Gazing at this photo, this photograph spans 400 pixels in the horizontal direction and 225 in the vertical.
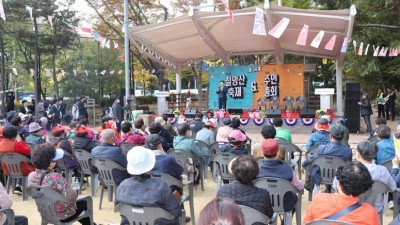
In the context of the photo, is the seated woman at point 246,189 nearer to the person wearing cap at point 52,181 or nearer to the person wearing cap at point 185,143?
the person wearing cap at point 52,181

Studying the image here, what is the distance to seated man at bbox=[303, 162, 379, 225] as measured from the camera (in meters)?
2.45

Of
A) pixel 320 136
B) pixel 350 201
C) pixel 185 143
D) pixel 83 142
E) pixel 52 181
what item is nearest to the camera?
pixel 350 201

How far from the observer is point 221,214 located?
1469 millimetres

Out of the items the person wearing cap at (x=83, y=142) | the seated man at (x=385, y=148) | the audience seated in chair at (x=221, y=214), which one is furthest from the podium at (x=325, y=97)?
the audience seated in chair at (x=221, y=214)

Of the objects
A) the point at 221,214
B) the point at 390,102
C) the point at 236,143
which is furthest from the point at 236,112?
the point at 221,214

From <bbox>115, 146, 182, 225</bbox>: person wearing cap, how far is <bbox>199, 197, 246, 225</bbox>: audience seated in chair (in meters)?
1.55

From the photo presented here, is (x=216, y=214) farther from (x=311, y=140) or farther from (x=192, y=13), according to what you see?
(x=192, y=13)

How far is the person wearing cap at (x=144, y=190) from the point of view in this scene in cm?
302

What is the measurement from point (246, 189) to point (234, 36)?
14.3 m

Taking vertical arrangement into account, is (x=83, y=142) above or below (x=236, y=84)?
below

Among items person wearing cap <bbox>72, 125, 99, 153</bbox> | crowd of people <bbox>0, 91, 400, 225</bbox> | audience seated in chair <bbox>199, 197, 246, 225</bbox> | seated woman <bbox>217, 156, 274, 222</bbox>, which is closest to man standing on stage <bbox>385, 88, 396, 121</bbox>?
crowd of people <bbox>0, 91, 400, 225</bbox>

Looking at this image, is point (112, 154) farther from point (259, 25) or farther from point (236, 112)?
point (236, 112)

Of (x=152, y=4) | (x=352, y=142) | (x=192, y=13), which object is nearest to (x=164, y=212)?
(x=352, y=142)

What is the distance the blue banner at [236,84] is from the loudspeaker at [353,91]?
6.86 m
